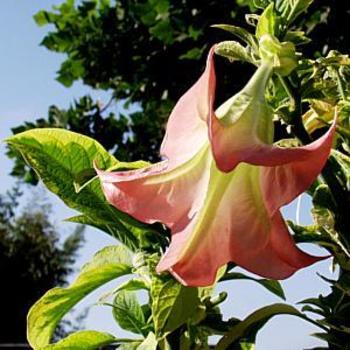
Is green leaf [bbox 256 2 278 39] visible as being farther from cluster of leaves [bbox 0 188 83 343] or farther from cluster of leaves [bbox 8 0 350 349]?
cluster of leaves [bbox 0 188 83 343]

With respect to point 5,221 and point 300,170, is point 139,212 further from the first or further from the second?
point 5,221

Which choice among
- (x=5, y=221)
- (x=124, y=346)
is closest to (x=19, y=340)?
(x=5, y=221)

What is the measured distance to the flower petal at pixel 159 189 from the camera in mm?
299

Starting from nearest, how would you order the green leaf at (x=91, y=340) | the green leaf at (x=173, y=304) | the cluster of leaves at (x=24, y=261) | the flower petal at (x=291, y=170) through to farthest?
the flower petal at (x=291, y=170)
the green leaf at (x=173, y=304)
the green leaf at (x=91, y=340)
the cluster of leaves at (x=24, y=261)

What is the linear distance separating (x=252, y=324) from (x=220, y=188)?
17cm

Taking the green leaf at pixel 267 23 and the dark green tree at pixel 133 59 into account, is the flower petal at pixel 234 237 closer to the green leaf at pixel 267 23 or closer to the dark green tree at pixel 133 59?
the green leaf at pixel 267 23

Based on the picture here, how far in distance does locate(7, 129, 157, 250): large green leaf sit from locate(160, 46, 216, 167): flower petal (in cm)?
12

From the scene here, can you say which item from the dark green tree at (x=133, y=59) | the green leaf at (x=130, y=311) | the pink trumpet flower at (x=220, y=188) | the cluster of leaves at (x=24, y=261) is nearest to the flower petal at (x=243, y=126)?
the pink trumpet flower at (x=220, y=188)

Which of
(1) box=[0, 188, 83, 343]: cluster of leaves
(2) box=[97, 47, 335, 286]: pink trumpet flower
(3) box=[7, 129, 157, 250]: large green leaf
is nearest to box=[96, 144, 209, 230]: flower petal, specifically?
(2) box=[97, 47, 335, 286]: pink trumpet flower

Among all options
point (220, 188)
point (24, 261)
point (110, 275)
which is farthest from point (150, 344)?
point (24, 261)

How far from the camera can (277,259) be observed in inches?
11.5

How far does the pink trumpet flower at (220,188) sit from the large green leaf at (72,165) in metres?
0.11

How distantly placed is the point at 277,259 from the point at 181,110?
0.07m

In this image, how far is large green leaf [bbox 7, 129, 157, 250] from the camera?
1.35 feet
